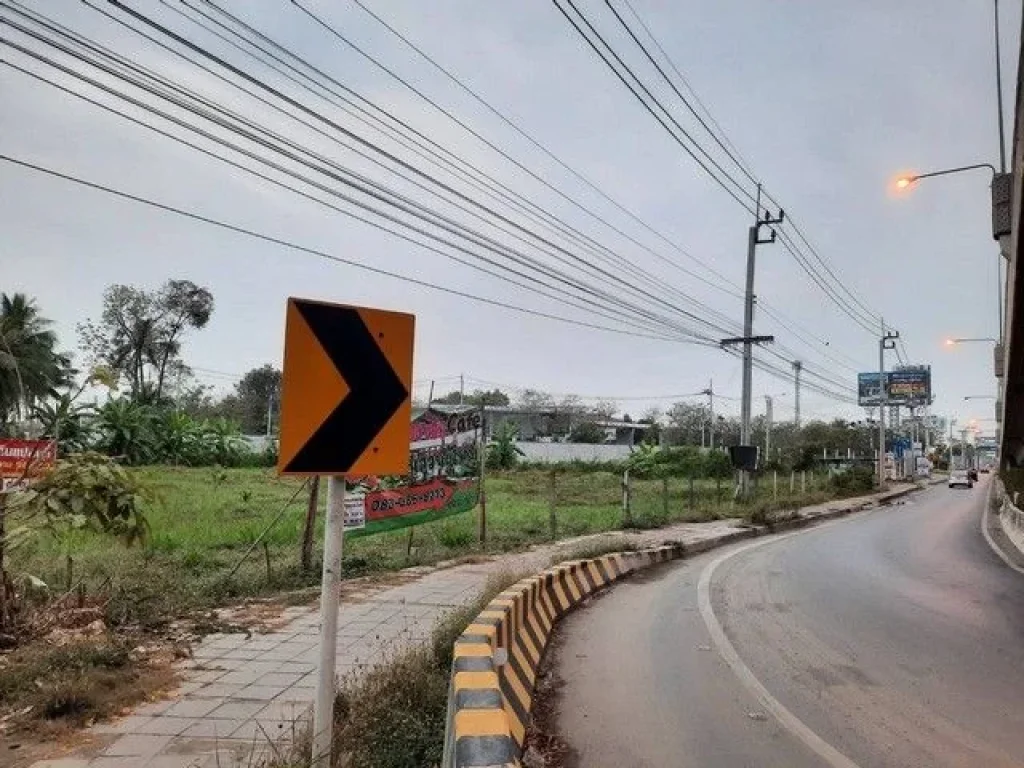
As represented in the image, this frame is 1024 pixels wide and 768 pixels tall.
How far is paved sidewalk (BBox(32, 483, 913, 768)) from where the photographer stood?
14.9 feet

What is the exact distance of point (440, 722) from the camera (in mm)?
4672

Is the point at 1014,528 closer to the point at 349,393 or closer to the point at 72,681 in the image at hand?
the point at 72,681

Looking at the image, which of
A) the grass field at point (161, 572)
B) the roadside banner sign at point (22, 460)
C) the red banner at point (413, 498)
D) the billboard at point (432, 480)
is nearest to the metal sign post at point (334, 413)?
the grass field at point (161, 572)

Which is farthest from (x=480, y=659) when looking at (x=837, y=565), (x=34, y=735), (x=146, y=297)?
(x=146, y=297)

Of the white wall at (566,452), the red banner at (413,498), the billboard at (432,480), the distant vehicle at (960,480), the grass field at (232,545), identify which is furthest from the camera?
the distant vehicle at (960,480)

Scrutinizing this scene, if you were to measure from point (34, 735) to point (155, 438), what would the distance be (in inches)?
1824

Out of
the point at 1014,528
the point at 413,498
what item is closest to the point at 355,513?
the point at 413,498

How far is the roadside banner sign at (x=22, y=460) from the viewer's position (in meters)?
6.25

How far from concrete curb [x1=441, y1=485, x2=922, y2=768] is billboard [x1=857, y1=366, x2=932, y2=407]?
70.2m

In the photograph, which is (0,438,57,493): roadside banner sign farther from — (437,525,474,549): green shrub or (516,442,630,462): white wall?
(516,442,630,462): white wall

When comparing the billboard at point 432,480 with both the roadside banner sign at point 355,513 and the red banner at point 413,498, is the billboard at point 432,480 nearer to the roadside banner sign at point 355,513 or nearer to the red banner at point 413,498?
the red banner at point 413,498

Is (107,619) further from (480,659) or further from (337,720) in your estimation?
(480,659)

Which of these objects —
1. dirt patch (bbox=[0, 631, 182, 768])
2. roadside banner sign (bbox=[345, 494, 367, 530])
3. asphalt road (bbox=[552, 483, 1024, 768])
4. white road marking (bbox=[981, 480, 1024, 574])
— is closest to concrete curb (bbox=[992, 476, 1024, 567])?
white road marking (bbox=[981, 480, 1024, 574])

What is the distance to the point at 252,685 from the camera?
5887 mm
